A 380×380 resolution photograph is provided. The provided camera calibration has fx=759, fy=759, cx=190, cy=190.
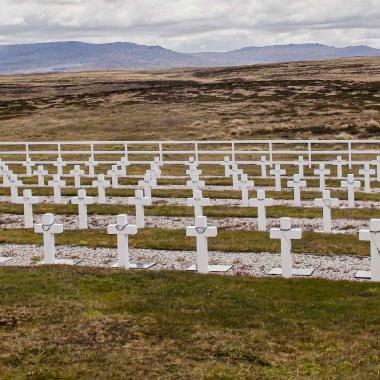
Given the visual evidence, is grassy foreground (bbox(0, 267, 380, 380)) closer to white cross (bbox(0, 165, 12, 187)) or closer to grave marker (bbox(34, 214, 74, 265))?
grave marker (bbox(34, 214, 74, 265))

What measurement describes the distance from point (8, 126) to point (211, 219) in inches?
1837

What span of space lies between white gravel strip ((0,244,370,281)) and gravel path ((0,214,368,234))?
3.05 metres

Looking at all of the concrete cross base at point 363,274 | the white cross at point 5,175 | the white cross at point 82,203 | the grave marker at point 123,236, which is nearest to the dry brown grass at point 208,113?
the white cross at point 5,175

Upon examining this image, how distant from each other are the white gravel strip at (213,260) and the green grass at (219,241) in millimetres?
378

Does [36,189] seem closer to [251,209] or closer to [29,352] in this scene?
[251,209]

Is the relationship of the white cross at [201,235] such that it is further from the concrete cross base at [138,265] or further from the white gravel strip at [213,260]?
the concrete cross base at [138,265]

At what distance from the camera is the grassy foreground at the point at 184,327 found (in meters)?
8.41

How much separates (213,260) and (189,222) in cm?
491

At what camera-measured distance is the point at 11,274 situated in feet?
43.4

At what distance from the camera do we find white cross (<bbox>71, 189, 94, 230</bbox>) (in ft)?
60.2

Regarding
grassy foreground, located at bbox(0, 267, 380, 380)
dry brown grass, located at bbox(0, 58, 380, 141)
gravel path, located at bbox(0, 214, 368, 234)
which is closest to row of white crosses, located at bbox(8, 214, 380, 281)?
grassy foreground, located at bbox(0, 267, 380, 380)

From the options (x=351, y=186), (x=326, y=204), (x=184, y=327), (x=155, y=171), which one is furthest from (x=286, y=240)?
(x=155, y=171)

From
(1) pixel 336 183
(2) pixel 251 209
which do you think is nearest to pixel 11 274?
(2) pixel 251 209

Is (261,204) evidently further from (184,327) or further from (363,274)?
(184,327)
